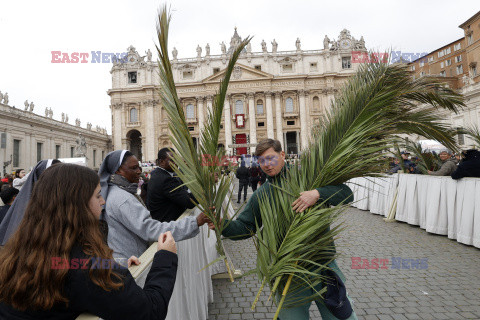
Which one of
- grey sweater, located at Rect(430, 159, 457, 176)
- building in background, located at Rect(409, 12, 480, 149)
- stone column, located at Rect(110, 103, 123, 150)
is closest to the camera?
grey sweater, located at Rect(430, 159, 457, 176)

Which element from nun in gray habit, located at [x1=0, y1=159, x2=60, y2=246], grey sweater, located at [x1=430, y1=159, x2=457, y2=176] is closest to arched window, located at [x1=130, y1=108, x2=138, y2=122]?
grey sweater, located at [x1=430, y1=159, x2=457, y2=176]

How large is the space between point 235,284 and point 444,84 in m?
3.60

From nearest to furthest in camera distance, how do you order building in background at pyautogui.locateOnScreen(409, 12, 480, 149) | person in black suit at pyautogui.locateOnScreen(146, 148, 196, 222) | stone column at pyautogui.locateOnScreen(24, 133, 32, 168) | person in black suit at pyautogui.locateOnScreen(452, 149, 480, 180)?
person in black suit at pyautogui.locateOnScreen(146, 148, 196, 222) → person in black suit at pyautogui.locateOnScreen(452, 149, 480, 180) → building in background at pyautogui.locateOnScreen(409, 12, 480, 149) → stone column at pyautogui.locateOnScreen(24, 133, 32, 168)

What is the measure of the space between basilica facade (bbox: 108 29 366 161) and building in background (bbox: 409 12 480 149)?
14.6 m

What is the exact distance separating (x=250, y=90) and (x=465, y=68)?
3160 centimetres

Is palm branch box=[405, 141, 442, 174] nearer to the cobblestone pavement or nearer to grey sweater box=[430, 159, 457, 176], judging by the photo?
grey sweater box=[430, 159, 457, 176]

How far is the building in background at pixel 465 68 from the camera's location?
81.5 ft

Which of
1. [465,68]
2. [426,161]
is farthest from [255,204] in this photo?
[465,68]

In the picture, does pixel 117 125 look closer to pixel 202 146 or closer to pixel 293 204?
pixel 202 146

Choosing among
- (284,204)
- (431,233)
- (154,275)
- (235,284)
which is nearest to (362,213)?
(431,233)

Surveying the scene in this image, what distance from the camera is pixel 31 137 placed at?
32125 mm

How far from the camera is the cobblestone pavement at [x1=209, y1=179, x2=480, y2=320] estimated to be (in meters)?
3.31

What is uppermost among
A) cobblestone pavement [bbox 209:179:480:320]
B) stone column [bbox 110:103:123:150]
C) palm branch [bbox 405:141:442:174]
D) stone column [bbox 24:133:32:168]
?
stone column [bbox 110:103:123:150]

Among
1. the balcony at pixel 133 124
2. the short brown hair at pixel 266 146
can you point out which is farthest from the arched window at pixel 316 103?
the short brown hair at pixel 266 146
